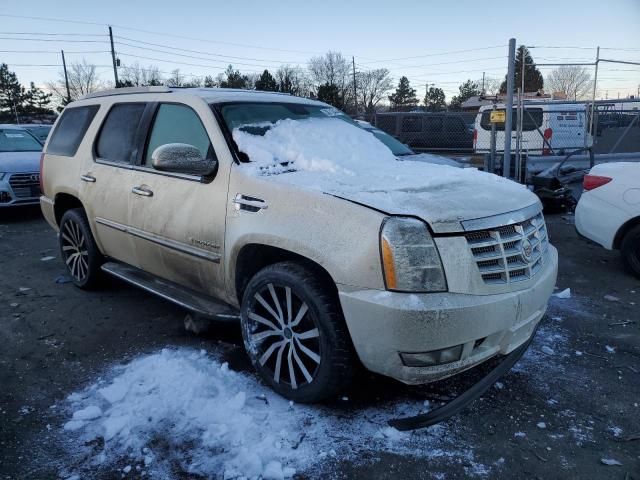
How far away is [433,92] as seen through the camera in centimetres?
8381

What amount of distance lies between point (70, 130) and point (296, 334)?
3.48 m

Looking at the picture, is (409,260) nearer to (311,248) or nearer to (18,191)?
(311,248)

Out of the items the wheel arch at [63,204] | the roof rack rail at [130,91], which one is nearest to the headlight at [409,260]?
the roof rack rail at [130,91]

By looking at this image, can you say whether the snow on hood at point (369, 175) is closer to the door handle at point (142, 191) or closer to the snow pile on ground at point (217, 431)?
the door handle at point (142, 191)

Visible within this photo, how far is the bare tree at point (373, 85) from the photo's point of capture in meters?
74.8

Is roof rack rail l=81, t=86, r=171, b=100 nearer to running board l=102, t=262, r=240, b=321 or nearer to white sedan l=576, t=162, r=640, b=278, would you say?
running board l=102, t=262, r=240, b=321

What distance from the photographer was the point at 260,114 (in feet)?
12.1

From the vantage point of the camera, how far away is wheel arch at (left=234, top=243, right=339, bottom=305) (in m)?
2.76

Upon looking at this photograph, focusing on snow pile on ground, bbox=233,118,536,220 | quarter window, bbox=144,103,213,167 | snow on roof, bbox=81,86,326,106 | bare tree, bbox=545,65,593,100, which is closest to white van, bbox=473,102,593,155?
snow on roof, bbox=81,86,326,106

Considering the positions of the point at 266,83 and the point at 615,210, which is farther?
the point at 266,83

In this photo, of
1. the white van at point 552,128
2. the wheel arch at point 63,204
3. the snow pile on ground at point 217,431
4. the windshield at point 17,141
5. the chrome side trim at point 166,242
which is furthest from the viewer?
the white van at point 552,128

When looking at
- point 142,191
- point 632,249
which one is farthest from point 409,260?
point 632,249

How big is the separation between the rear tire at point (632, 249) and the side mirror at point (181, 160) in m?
4.49

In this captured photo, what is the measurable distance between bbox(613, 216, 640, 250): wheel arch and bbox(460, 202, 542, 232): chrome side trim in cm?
303
